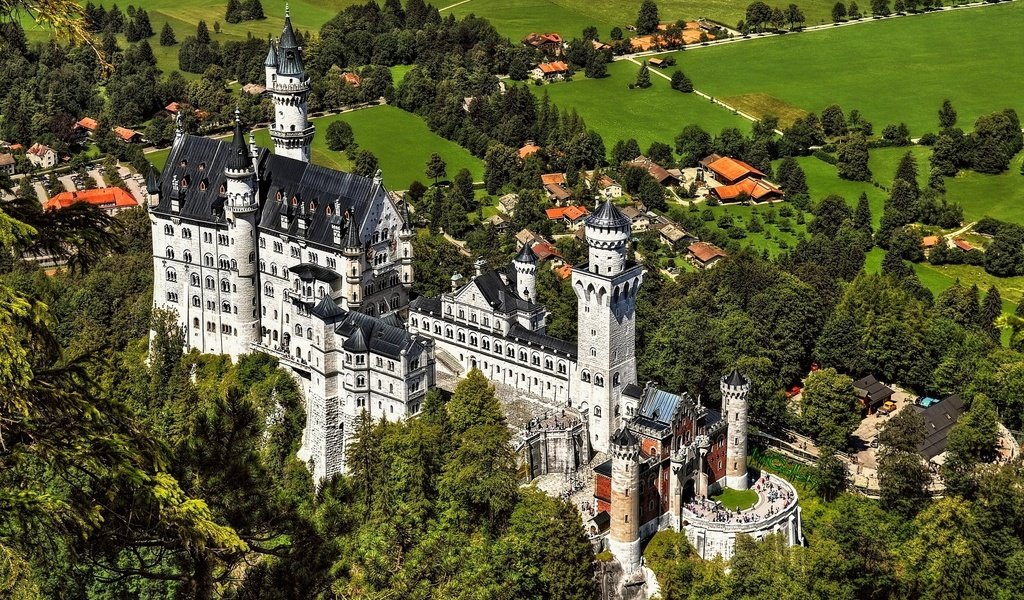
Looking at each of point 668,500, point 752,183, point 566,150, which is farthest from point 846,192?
point 668,500

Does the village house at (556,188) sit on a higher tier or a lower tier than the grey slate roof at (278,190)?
lower

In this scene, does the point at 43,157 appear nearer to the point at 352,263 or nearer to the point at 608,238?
the point at 352,263

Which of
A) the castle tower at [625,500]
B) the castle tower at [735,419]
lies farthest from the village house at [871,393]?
the castle tower at [625,500]

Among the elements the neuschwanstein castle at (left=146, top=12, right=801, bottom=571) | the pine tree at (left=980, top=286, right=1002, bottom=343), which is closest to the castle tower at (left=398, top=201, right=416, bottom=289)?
the neuschwanstein castle at (left=146, top=12, right=801, bottom=571)

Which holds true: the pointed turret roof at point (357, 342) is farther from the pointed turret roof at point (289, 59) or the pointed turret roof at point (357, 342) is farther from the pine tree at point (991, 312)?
the pine tree at point (991, 312)

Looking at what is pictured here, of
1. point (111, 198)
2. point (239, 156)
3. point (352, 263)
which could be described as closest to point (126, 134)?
point (111, 198)

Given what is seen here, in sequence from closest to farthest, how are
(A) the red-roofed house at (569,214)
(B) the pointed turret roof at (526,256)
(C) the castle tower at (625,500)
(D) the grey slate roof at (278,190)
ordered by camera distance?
(C) the castle tower at (625,500) → (B) the pointed turret roof at (526,256) → (D) the grey slate roof at (278,190) → (A) the red-roofed house at (569,214)
